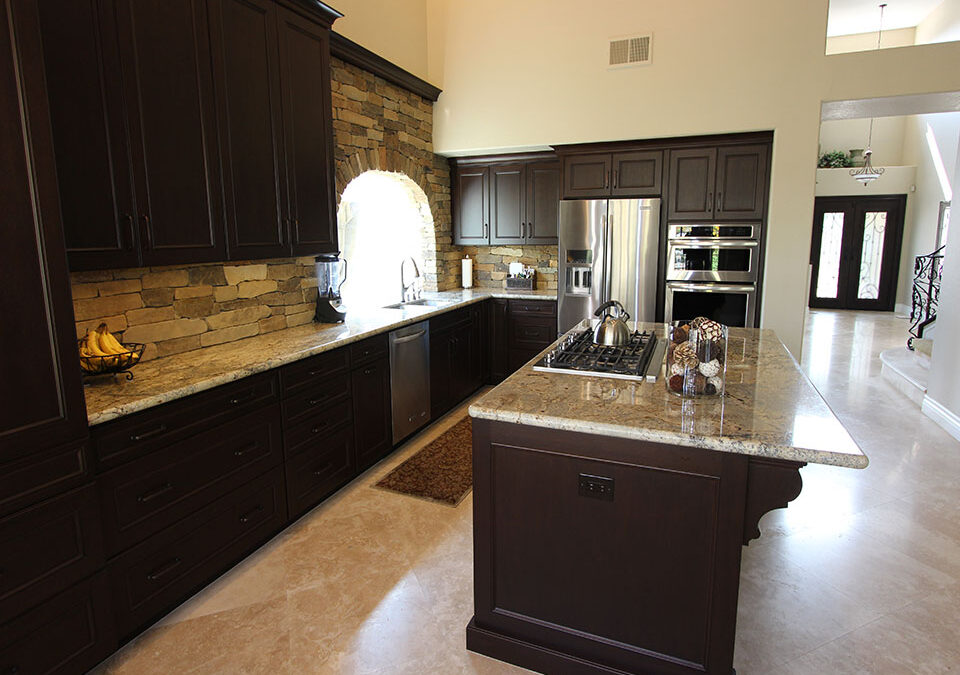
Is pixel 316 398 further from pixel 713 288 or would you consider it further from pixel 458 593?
pixel 713 288

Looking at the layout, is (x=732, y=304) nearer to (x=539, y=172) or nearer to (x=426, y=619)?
(x=539, y=172)

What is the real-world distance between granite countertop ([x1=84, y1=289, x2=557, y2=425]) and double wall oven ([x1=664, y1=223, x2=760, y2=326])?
7.31 ft

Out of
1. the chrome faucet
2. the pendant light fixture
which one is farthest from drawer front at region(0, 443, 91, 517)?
the pendant light fixture

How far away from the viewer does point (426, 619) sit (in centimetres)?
228

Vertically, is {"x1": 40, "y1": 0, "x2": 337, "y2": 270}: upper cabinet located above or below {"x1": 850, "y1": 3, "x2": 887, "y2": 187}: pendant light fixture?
Answer: below

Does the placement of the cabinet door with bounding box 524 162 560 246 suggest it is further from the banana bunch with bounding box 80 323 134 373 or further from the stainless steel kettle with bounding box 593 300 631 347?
the banana bunch with bounding box 80 323 134 373

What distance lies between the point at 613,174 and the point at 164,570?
176 inches

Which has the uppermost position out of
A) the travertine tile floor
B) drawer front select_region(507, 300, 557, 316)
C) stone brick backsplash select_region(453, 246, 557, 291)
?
stone brick backsplash select_region(453, 246, 557, 291)

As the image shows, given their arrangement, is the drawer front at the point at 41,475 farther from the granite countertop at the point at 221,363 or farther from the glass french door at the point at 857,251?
the glass french door at the point at 857,251

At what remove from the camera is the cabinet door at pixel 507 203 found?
5.57m

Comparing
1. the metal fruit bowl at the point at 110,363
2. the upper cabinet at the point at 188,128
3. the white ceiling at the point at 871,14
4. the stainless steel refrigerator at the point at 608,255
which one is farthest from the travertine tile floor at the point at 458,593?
the white ceiling at the point at 871,14

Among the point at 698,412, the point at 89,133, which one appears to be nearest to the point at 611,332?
the point at 698,412

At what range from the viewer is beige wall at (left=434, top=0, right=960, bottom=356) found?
4.22m

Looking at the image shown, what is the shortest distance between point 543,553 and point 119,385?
1.84 meters
